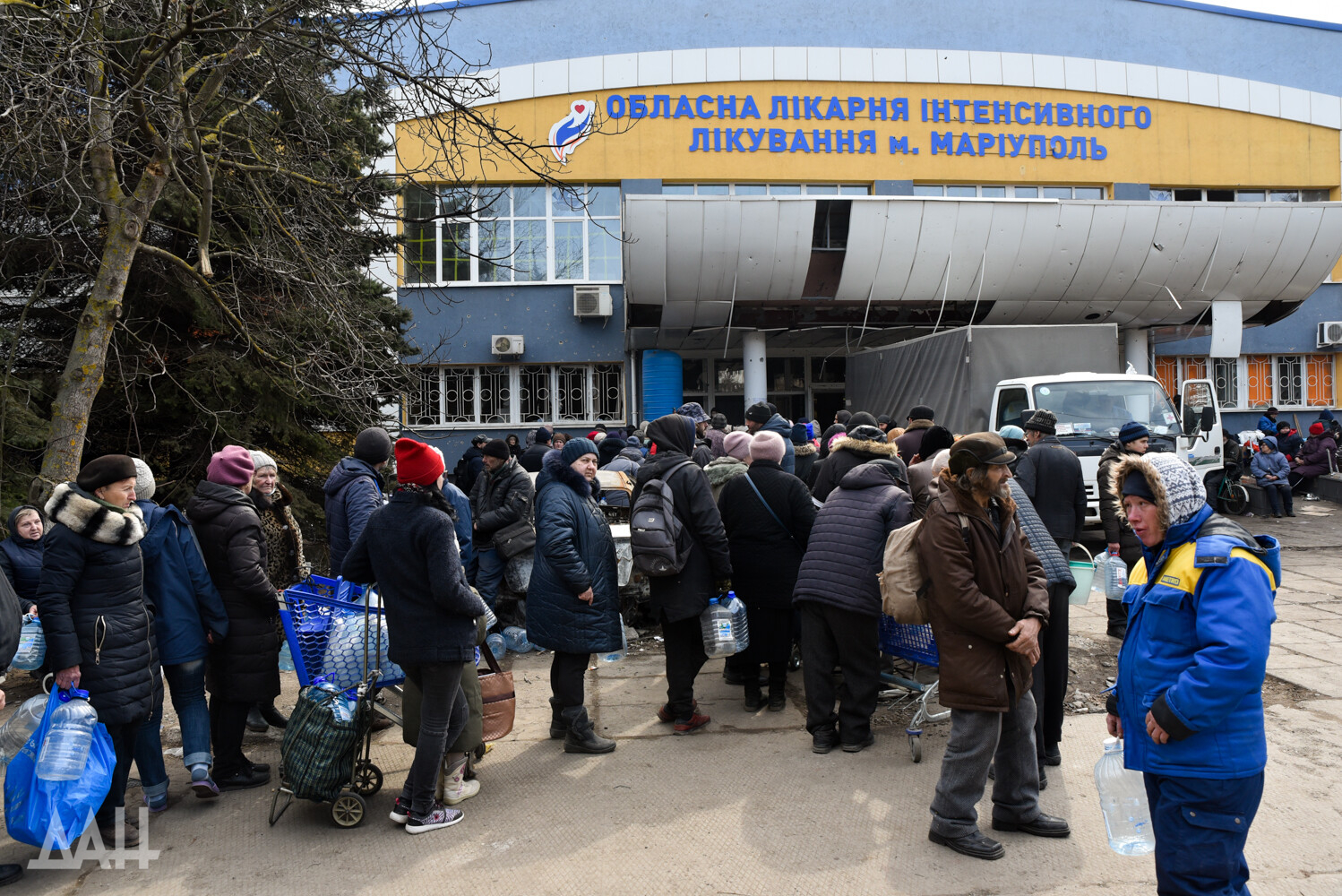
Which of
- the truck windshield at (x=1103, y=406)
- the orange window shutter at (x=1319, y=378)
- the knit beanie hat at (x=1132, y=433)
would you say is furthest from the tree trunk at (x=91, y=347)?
the orange window shutter at (x=1319, y=378)

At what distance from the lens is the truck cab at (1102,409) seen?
37.5ft

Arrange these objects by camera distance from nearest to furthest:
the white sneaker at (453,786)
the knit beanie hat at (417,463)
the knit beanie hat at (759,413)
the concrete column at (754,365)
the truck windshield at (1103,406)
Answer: the knit beanie hat at (417,463)
the white sneaker at (453,786)
the knit beanie hat at (759,413)
the truck windshield at (1103,406)
the concrete column at (754,365)

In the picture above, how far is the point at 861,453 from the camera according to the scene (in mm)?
5738

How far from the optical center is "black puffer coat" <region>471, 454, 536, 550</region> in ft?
24.2

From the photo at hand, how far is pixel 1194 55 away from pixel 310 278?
69.9 ft

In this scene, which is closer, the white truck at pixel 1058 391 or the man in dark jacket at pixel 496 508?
the man in dark jacket at pixel 496 508

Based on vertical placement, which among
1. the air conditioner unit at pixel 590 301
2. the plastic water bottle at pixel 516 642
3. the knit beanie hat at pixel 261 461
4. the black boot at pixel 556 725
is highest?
Result: the air conditioner unit at pixel 590 301

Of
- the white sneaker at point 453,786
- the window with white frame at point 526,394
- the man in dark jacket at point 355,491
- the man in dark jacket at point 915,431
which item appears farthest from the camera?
the window with white frame at point 526,394

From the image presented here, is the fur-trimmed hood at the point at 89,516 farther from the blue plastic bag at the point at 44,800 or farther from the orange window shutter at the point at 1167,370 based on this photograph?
Answer: the orange window shutter at the point at 1167,370

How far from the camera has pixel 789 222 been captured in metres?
14.7

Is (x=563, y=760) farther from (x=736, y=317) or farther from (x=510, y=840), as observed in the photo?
(x=736, y=317)

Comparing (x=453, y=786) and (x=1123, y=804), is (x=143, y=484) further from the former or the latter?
(x=1123, y=804)

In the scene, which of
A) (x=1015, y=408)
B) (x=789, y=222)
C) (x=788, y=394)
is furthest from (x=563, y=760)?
(x=788, y=394)

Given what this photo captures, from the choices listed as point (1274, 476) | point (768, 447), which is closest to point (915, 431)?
point (768, 447)
